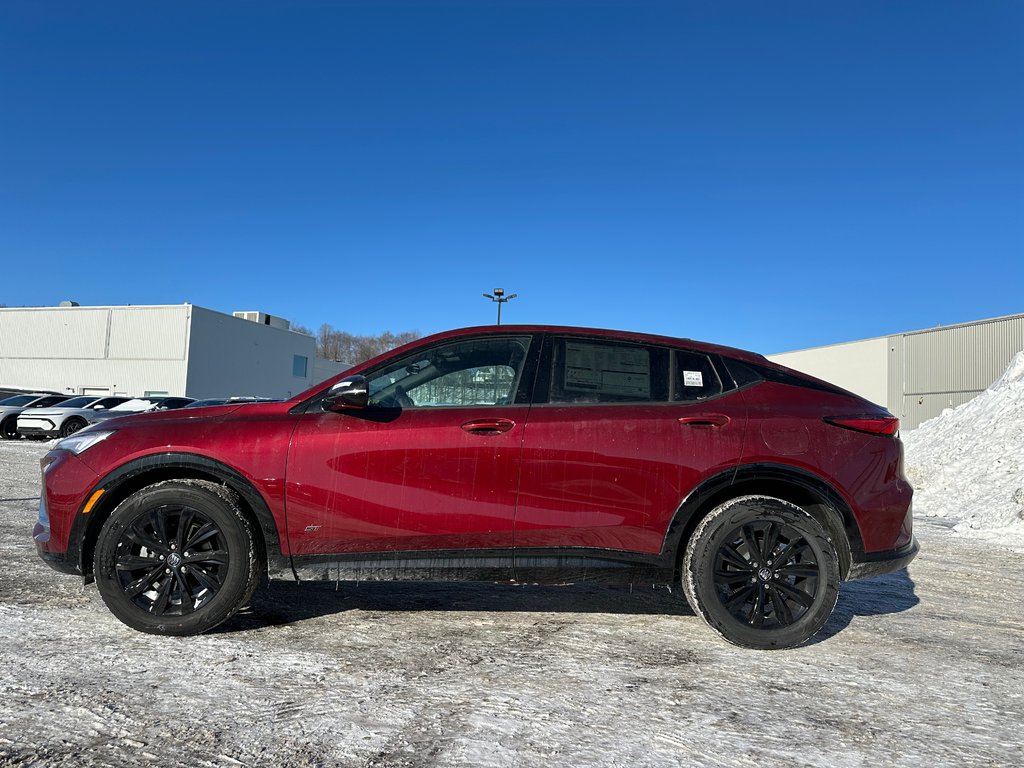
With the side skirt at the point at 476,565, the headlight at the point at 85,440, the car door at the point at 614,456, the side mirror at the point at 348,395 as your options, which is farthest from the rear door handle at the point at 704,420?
the headlight at the point at 85,440

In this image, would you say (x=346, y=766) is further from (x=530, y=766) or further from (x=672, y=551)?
(x=672, y=551)

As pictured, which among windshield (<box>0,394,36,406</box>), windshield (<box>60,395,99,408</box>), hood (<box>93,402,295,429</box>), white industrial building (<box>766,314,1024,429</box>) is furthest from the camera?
white industrial building (<box>766,314,1024,429</box>)

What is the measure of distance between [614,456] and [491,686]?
1276 millimetres

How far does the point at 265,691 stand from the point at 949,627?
3.80 metres

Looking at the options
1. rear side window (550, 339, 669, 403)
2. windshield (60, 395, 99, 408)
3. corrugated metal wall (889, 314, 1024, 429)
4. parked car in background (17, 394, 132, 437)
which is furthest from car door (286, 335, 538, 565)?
corrugated metal wall (889, 314, 1024, 429)

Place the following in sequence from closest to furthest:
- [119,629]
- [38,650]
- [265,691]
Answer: [265,691] → [38,650] → [119,629]

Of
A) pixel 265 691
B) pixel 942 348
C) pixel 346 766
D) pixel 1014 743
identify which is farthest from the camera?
pixel 942 348

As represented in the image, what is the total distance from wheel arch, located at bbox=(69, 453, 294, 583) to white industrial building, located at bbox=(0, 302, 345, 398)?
1806 inches

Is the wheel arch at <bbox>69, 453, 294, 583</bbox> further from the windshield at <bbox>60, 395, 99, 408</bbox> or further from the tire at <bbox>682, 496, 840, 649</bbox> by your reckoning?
the windshield at <bbox>60, 395, 99, 408</bbox>

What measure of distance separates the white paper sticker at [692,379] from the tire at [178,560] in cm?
244

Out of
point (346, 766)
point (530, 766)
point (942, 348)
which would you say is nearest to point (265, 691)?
point (346, 766)

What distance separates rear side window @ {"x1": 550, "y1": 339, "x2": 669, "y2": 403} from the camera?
3.72m

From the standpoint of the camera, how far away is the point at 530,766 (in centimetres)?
223

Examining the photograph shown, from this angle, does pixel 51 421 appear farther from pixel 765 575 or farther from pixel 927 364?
pixel 927 364
